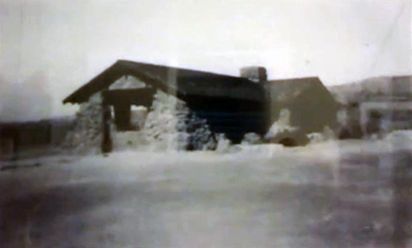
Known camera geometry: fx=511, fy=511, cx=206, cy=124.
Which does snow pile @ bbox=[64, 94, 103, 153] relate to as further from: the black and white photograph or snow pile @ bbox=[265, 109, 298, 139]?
snow pile @ bbox=[265, 109, 298, 139]

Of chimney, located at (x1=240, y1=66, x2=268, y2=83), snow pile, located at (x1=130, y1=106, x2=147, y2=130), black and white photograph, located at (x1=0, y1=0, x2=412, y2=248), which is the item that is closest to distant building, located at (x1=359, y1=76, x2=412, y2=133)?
black and white photograph, located at (x1=0, y1=0, x2=412, y2=248)

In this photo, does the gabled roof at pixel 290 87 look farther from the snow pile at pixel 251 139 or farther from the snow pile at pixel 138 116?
the snow pile at pixel 138 116

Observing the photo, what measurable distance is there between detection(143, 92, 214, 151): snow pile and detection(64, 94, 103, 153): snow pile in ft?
0.20

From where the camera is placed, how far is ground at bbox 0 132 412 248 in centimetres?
64

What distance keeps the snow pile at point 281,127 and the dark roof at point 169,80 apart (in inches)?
1.4

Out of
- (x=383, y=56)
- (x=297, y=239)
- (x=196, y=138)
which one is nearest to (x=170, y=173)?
(x=196, y=138)

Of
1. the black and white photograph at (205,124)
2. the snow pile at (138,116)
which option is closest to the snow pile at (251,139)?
the black and white photograph at (205,124)

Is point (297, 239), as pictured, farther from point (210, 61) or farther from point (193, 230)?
point (210, 61)

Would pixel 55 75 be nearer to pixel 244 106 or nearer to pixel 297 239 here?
pixel 244 106

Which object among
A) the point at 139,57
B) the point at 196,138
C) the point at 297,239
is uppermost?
the point at 139,57

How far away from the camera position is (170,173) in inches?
25.2

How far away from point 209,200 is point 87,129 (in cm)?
18

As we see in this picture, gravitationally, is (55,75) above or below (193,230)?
above

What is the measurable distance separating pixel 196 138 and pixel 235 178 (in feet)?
0.23
